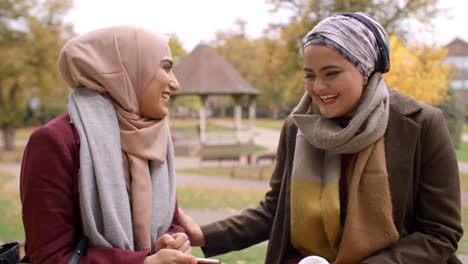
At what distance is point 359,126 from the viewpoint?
5.94ft

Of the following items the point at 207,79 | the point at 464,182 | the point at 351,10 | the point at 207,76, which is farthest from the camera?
the point at 207,76

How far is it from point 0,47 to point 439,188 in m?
19.9

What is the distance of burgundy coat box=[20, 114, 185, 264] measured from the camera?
68.6 inches

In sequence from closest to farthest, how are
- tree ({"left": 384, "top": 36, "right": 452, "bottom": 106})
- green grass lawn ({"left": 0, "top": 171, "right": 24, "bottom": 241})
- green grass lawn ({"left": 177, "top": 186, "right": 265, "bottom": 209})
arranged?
green grass lawn ({"left": 0, "top": 171, "right": 24, "bottom": 241}) → tree ({"left": 384, "top": 36, "right": 452, "bottom": 106}) → green grass lawn ({"left": 177, "top": 186, "right": 265, "bottom": 209})

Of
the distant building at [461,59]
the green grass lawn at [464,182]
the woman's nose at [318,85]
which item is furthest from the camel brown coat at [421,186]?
the distant building at [461,59]

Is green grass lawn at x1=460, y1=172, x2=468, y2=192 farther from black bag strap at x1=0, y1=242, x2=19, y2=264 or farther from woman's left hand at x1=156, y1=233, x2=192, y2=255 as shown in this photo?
black bag strap at x1=0, y1=242, x2=19, y2=264

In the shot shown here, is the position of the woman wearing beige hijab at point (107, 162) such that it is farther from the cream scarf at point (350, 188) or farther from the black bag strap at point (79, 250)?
the cream scarf at point (350, 188)

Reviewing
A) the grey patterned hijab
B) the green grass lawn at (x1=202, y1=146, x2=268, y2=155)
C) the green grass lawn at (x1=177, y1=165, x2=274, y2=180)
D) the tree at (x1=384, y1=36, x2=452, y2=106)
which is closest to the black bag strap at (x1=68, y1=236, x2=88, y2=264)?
the grey patterned hijab

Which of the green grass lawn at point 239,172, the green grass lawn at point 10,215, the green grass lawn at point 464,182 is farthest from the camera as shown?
the green grass lawn at point 239,172

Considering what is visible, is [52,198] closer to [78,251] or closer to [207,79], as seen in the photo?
[78,251]

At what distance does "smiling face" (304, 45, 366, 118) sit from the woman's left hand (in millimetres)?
868

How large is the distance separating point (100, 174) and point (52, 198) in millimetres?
206

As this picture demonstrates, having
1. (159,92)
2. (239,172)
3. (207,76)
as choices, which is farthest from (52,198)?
(207,76)

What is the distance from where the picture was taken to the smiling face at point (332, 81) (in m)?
1.84
